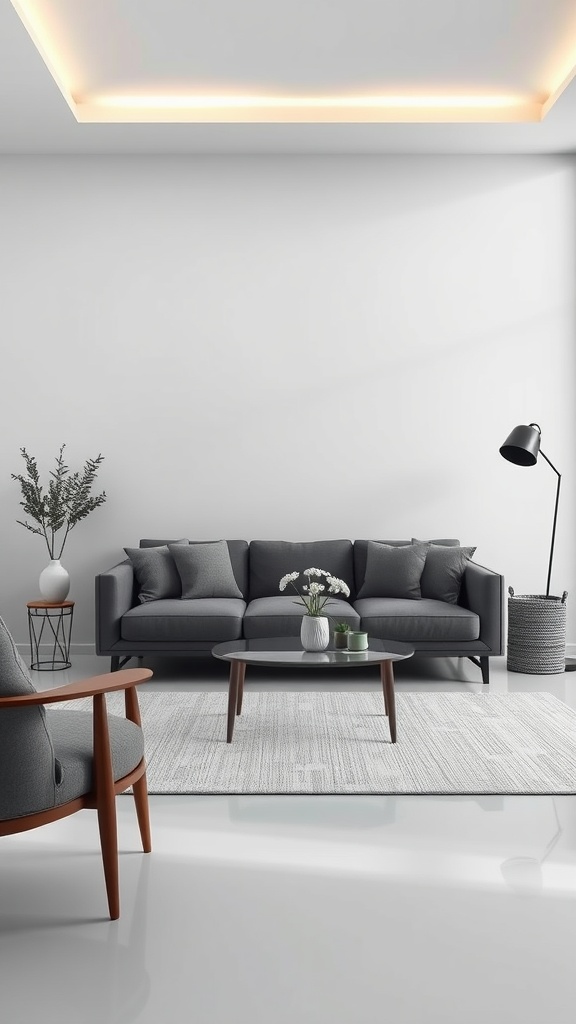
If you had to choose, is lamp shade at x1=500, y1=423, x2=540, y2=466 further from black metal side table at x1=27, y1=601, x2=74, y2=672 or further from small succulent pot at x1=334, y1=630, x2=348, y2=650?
black metal side table at x1=27, y1=601, x2=74, y2=672

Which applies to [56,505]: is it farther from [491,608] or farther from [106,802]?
[106,802]

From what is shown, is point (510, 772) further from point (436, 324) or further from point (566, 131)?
point (566, 131)

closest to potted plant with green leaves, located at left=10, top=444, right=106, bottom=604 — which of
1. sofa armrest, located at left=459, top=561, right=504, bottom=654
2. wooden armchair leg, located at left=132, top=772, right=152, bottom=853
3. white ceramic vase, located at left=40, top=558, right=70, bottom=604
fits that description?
white ceramic vase, located at left=40, top=558, right=70, bottom=604

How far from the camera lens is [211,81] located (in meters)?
5.90

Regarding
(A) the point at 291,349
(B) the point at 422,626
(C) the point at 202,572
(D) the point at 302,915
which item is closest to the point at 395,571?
(B) the point at 422,626

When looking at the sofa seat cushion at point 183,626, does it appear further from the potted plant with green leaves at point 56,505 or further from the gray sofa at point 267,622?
the potted plant with green leaves at point 56,505

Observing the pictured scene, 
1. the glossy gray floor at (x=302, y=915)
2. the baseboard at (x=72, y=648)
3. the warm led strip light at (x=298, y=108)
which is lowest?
the baseboard at (x=72, y=648)

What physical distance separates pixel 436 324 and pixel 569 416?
1.21 metres

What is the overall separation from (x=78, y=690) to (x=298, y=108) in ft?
16.2

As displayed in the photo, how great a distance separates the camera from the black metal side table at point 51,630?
6.25 m

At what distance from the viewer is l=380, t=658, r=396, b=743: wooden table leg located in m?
4.29

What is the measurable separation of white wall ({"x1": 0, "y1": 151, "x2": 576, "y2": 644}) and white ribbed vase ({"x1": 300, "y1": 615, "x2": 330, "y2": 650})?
7.33 feet

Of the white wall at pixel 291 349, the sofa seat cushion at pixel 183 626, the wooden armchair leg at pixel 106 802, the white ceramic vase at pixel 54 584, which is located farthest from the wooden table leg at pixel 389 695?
the white ceramic vase at pixel 54 584

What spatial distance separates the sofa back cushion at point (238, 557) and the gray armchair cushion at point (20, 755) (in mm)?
3903
